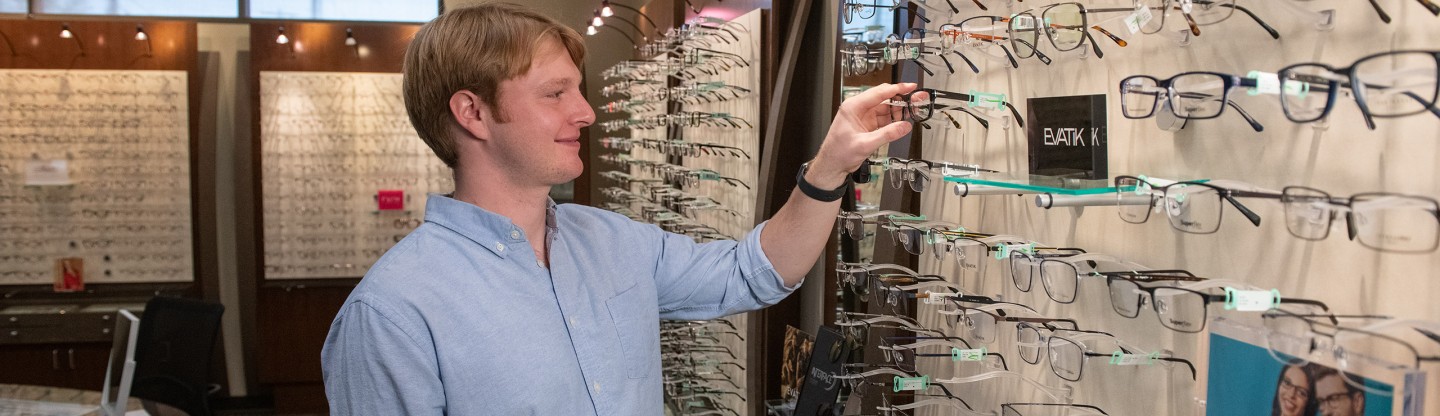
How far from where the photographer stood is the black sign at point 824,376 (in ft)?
8.33

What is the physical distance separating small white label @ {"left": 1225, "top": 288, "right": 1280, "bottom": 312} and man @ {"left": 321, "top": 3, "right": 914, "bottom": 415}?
66cm

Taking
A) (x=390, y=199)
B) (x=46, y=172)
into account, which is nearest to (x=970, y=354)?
(x=390, y=199)

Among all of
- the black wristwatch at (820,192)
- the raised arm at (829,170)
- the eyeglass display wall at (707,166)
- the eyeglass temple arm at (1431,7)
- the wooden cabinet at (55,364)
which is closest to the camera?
→ the eyeglass temple arm at (1431,7)

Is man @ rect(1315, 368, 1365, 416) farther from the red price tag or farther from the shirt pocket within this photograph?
the red price tag

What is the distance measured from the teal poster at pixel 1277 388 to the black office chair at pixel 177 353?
486 cm

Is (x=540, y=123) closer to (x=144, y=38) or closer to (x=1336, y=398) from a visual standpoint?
(x=1336, y=398)

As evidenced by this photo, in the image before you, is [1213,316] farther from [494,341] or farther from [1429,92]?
[494,341]

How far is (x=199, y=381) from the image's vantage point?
528 cm

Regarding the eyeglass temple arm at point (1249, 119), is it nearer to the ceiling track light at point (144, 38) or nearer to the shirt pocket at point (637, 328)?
the shirt pocket at point (637, 328)

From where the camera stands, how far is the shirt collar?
6.51 ft

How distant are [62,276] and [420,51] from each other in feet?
21.1

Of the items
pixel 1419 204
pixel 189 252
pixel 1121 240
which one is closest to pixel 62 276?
pixel 189 252

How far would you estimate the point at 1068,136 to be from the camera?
6.07 feet

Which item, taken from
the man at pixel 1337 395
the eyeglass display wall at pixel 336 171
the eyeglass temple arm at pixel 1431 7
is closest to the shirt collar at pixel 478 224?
the man at pixel 1337 395
